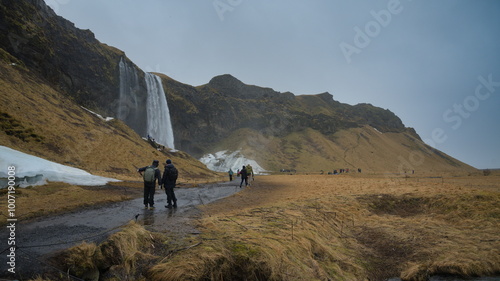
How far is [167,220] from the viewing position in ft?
26.2

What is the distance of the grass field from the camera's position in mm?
4621

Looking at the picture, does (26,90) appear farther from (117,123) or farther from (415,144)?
(415,144)

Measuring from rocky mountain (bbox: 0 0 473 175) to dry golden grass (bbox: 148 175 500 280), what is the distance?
23.1 meters

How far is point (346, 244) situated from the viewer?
791cm

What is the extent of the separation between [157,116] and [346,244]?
72.7m

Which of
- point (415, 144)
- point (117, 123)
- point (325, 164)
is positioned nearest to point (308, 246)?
point (117, 123)

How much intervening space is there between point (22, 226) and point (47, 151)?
790 inches

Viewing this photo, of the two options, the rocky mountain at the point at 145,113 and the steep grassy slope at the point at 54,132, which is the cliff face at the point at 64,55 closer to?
the rocky mountain at the point at 145,113

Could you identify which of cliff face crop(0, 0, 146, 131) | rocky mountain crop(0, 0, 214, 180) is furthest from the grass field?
cliff face crop(0, 0, 146, 131)

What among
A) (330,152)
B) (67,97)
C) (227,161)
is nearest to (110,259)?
(67,97)

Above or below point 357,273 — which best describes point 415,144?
above

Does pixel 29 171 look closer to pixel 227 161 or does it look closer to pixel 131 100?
pixel 131 100

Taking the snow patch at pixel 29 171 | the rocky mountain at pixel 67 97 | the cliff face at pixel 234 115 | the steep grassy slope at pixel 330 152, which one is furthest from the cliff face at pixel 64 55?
Result: the steep grassy slope at pixel 330 152

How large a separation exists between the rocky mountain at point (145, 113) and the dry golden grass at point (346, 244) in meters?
Result: 23.1
